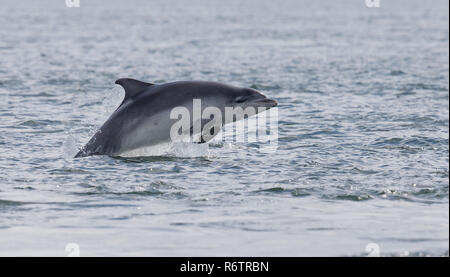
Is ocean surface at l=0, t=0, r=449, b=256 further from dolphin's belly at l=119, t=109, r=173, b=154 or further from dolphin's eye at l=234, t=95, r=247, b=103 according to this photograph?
dolphin's eye at l=234, t=95, r=247, b=103

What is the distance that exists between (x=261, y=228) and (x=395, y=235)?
4.97 ft

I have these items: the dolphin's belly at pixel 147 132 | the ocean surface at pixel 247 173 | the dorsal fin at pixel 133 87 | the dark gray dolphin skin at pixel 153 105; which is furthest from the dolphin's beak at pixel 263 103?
the dorsal fin at pixel 133 87

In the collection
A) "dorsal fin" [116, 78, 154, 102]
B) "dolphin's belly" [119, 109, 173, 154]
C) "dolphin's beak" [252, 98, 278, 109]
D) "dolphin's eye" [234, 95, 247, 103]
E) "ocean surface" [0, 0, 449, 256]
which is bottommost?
"ocean surface" [0, 0, 449, 256]

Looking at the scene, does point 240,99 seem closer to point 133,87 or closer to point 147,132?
point 147,132

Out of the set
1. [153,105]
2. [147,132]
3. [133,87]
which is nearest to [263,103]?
[153,105]

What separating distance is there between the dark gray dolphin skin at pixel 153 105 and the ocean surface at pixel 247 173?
0.36m

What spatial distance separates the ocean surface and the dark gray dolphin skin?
36 cm

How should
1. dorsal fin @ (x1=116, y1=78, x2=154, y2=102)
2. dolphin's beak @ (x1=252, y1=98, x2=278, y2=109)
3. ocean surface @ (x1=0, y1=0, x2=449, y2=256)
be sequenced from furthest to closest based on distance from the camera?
1. dolphin's beak @ (x1=252, y1=98, x2=278, y2=109)
2. dorsal fin @ (x1=116, y1=78, x2=154, y2=102)
3. ocean surface @ (x1=0, y1=0, x2=449, y2=256)

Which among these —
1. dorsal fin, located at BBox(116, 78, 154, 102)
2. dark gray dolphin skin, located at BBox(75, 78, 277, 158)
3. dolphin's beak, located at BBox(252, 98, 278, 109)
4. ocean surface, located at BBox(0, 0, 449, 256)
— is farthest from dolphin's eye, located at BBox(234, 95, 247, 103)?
dorsal fin, located at BBox(116, 78, 154, 102)

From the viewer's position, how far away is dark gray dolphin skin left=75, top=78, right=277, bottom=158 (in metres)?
14.6

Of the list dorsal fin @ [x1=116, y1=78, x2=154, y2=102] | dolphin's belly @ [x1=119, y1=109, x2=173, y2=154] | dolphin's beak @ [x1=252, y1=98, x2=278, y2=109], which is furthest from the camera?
dolphin's beak @ [x1=252, y1=98, x2=278, y2=109]

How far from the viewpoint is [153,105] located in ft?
48.1

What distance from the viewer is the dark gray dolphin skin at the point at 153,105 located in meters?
14.6

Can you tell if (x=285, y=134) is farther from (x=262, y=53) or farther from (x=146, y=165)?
(x=262, y=53)
